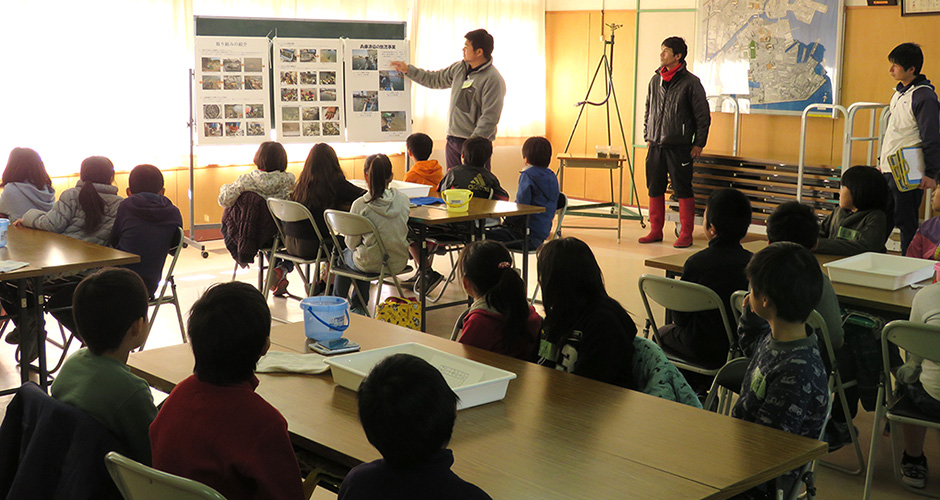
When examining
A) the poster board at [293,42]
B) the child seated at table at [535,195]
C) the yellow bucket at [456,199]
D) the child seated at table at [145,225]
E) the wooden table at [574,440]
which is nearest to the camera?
the wooden table at [574,440]

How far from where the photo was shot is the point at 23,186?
4.25 m

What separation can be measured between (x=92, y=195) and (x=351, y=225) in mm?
1179

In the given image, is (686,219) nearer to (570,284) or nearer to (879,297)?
(879,297)

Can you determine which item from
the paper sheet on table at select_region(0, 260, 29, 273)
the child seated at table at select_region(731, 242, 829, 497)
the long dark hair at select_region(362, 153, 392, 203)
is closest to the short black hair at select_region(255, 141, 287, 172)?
the long dark hair at select_region(362, 153, 392, 203)

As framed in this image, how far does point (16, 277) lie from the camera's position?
314cm

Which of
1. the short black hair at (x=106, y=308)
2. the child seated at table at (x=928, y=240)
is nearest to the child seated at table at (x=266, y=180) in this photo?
the short black hair at (x=106, y=308)

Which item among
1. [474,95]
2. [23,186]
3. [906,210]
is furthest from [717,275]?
[474,95]

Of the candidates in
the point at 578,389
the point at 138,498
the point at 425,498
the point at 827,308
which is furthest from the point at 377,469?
the point at 827,308

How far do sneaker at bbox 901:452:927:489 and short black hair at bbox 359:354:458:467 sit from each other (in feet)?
7.41

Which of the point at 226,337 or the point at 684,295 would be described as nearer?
the point at 226,337

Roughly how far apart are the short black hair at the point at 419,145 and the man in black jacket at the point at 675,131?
2.50 m

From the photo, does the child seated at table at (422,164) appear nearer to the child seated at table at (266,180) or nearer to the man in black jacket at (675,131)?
the child seated at table at (266,180)

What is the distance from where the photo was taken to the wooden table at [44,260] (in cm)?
326

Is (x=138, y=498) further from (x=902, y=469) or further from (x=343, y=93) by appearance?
(x=343, y=93)
